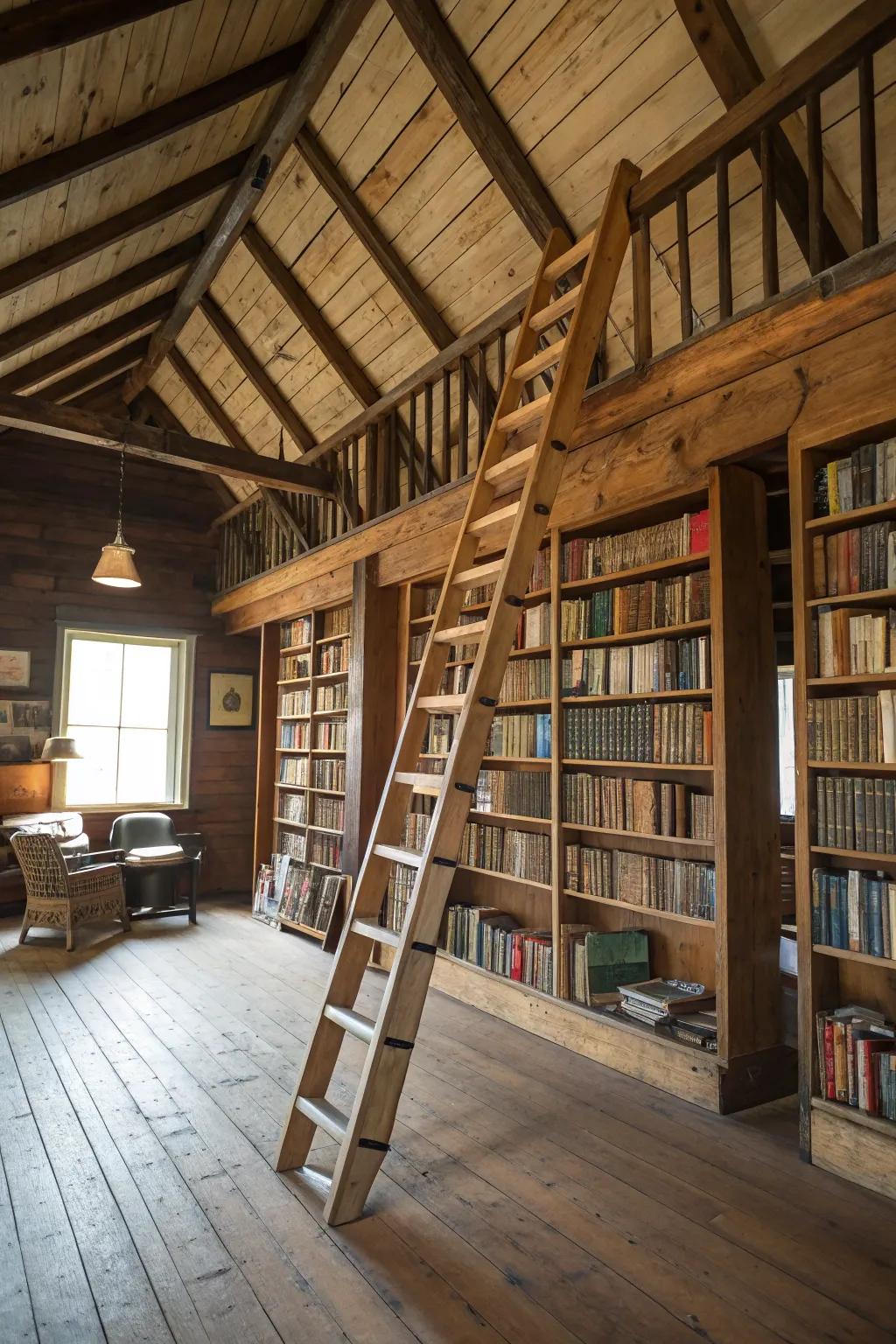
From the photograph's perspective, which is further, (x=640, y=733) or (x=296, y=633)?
(x=296, y=633)

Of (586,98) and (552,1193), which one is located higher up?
(586,98)

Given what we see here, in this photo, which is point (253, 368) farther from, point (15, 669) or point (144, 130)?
point (15, 669)

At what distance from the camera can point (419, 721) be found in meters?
2.96

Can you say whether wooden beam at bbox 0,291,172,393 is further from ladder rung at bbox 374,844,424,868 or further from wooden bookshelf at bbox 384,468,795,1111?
ladder rung at bbox 374,844,424,868

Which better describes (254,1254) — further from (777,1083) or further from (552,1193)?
(777,1083)

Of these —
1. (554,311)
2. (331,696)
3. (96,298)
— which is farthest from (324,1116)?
(96,298)

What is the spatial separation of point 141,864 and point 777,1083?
487 cm

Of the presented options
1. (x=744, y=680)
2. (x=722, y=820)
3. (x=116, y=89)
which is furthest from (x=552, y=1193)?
(x=116, y=89)

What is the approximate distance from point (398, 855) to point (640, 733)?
140 cm

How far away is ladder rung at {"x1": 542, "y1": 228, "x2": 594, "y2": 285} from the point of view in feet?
10.5

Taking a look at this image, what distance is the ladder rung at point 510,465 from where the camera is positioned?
115 inches

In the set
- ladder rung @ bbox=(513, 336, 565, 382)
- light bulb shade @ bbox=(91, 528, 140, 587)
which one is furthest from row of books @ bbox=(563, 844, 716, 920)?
light bulb shade @ bbox=(91, 528, 140, 587)

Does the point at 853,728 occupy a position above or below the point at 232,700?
below

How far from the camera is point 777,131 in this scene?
299 centimetres
